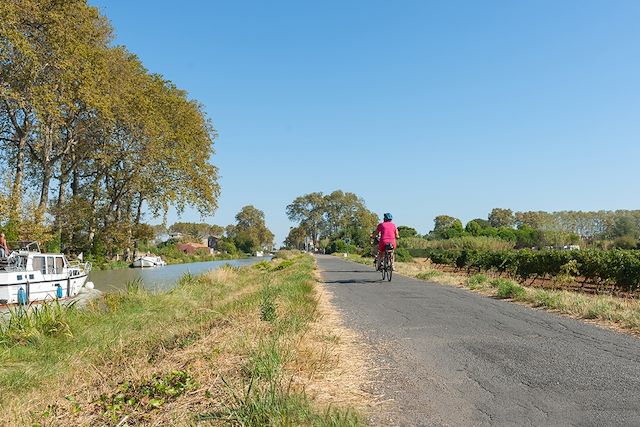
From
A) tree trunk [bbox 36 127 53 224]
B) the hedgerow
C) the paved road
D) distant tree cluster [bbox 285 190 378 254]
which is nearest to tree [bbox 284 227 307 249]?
distant tree cluster [bbox 285 190 378 254]

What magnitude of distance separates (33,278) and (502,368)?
20795 mm

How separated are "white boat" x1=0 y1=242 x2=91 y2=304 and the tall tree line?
4.75 meters

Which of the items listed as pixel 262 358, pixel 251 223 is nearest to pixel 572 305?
pixel 262 358

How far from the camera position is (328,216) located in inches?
5148

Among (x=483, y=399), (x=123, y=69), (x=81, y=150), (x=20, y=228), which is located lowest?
(x=483, y=399)

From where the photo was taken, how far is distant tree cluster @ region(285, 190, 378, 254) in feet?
408

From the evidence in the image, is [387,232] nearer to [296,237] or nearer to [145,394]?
[145,394]

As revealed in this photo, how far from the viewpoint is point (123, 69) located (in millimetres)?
36375

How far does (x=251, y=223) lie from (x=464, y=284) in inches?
5789

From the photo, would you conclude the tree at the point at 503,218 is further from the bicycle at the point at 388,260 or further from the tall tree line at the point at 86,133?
the bicycle at the point at 388,260

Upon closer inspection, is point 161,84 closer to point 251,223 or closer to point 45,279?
point 45,279

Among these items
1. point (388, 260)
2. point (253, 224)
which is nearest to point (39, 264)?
point (388, 260)

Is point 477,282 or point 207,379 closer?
point 207,379

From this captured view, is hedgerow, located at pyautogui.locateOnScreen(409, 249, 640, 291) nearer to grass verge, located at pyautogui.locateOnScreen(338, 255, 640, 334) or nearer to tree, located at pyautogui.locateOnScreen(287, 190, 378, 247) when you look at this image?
grass verge, located at pyautogui.locateOnScreen(338, 255, 640, 334)
